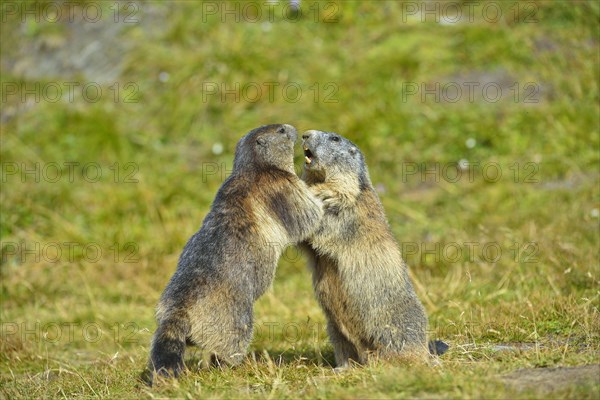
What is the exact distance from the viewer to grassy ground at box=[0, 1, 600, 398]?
25.8 ft

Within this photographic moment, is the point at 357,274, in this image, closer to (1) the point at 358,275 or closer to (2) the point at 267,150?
(1) the point at 358,275

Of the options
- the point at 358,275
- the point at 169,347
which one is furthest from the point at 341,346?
the point at 169,347

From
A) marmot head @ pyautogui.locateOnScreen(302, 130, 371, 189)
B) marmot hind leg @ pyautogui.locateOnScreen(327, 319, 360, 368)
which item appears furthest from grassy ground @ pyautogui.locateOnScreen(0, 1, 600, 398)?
marmot head @ pyautogui.locateOnScreen(302, 130, 371, 189)

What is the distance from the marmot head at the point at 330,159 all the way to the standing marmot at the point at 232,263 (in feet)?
0.82

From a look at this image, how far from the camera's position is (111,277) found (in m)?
10.0

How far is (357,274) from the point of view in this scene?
19.7 feet

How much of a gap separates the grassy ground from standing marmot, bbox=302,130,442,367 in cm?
46

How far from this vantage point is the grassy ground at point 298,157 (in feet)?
25.8

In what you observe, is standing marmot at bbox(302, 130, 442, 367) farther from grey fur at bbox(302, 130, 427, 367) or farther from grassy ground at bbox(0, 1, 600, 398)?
grassy ground at bbox(0, 1, 600, 398)

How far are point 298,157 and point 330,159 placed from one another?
487 centimetres

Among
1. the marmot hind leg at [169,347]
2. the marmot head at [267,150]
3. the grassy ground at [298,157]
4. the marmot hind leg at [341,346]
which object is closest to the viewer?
the marmot hind leg at [169,347]

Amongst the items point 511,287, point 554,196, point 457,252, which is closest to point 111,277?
point 457,252

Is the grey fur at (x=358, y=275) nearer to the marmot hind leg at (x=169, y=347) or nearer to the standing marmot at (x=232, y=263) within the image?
the standing marmot at (x=232, y=263)

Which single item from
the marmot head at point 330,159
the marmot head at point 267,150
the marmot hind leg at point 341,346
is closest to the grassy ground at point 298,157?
the marmot hind leg at point 341,346
